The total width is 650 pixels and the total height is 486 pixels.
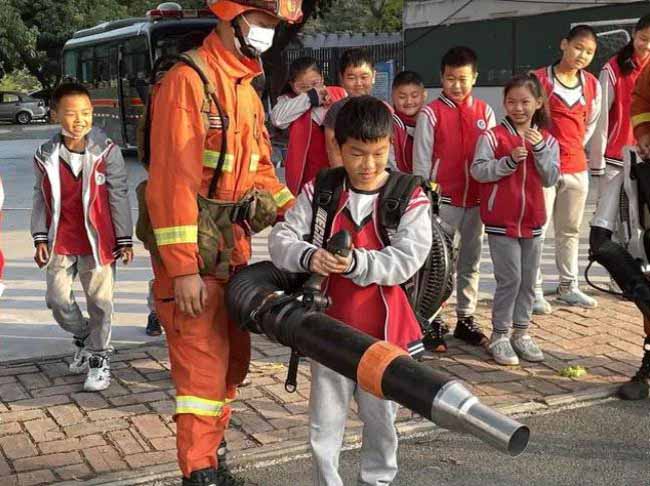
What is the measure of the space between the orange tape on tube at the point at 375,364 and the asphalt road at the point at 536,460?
1608 mm

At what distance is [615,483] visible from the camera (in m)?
4.00

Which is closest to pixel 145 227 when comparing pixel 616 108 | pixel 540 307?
pixel 540 307

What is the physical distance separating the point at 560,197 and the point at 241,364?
12.3 feet

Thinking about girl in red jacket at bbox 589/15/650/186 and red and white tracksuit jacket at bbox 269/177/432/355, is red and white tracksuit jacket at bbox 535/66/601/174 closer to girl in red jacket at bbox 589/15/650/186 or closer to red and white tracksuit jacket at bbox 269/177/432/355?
girl in red jacket at bbox 589/15/650/186

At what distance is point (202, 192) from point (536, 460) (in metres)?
2.06

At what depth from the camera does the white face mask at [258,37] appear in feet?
11.1

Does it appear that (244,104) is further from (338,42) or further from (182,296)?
(338,42)

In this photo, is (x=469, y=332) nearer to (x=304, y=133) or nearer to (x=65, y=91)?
(x=304, y=133)

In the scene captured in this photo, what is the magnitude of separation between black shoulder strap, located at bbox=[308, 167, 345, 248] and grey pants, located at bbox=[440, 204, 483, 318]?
243 cm

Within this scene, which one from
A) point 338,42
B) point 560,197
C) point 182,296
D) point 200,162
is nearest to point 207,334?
point 182,296

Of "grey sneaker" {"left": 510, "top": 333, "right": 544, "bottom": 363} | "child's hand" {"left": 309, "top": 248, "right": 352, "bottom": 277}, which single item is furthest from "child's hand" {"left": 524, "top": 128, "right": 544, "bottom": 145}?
"child's hand" {"left": 309, "top": 248, "right": 352, "bottom": 277}

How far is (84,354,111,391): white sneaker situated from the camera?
16.5 feet

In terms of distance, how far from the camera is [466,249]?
590 cm

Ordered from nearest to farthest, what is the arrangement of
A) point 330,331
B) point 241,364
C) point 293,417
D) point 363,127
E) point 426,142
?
point 330,331 → point 363,127 → point 241,364 → point 293,417 → point 426,142
